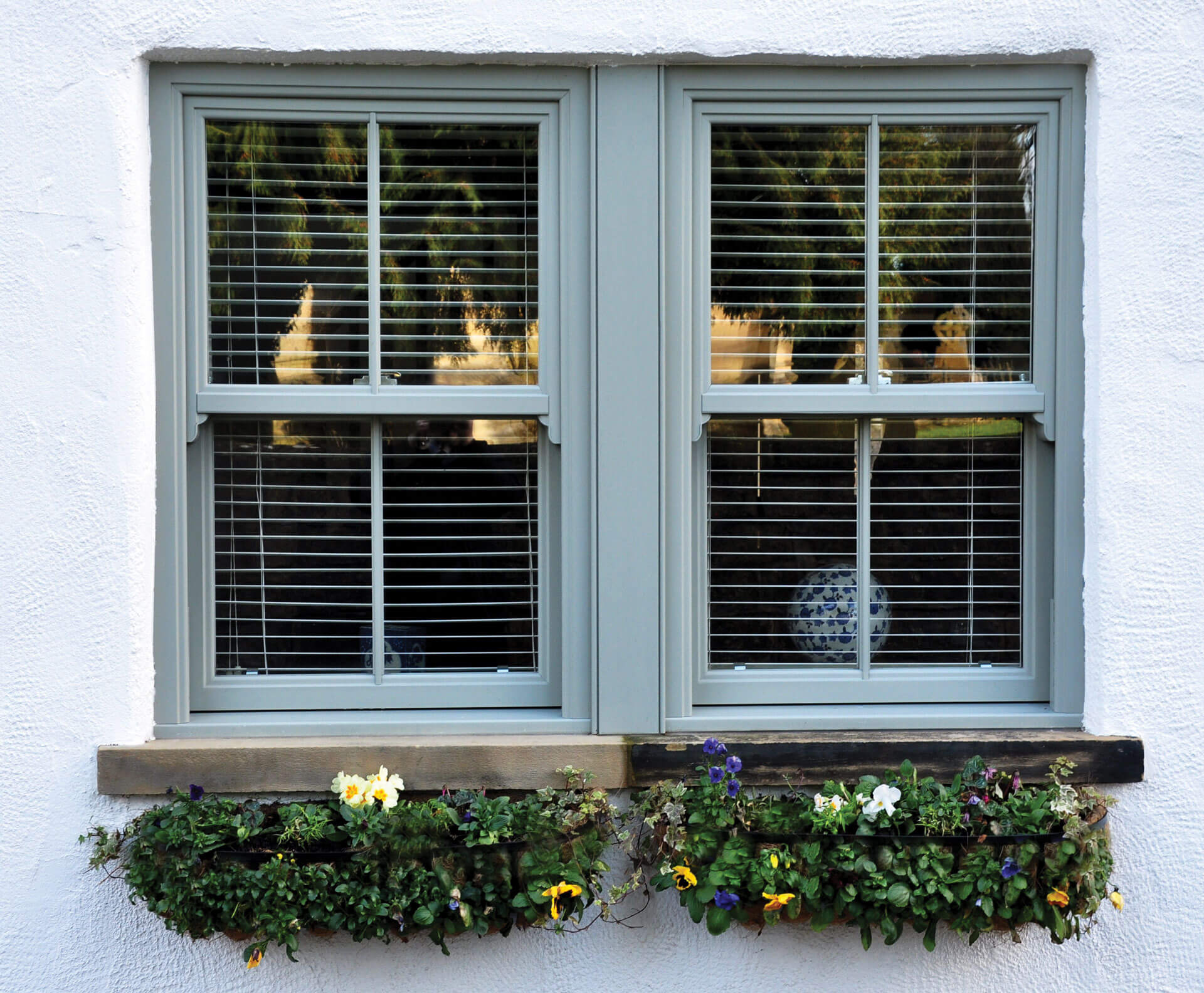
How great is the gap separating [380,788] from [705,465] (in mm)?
1078

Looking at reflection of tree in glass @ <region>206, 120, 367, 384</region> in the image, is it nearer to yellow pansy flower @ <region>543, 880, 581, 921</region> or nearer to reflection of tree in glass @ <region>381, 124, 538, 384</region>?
reflection of tree in glass @ <region>381, 124, 538, 384</region>

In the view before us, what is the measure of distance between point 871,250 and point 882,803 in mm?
1311

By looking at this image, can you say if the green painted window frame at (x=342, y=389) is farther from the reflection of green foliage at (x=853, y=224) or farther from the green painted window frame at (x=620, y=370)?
the reflection of green foliage at (x=853, y=224)

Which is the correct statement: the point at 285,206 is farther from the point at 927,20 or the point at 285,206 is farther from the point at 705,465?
the point at 927,20

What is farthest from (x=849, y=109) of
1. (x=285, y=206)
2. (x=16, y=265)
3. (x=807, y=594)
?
(x=16, y=265)

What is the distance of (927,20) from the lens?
2.29 m

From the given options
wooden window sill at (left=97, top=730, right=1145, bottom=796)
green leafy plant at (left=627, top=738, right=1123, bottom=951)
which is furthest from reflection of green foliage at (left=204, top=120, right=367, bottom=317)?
green leafy plant at (left=627, top=738, right=1123, bottom=951)

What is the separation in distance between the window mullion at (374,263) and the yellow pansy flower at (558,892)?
3.98 feet

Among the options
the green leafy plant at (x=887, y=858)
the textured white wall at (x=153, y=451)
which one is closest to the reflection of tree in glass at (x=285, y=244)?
the textured white wall at (x=153, y=451)

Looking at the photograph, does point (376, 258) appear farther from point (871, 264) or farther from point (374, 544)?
point (871, 264)

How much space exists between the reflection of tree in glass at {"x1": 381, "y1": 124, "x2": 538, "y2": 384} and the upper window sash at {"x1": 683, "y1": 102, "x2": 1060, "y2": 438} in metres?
0.41

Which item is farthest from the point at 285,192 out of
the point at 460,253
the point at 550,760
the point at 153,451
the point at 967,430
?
the point at 967,430

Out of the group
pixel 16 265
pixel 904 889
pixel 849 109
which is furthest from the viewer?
pixel 849 109

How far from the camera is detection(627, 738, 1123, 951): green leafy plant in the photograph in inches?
83.6
